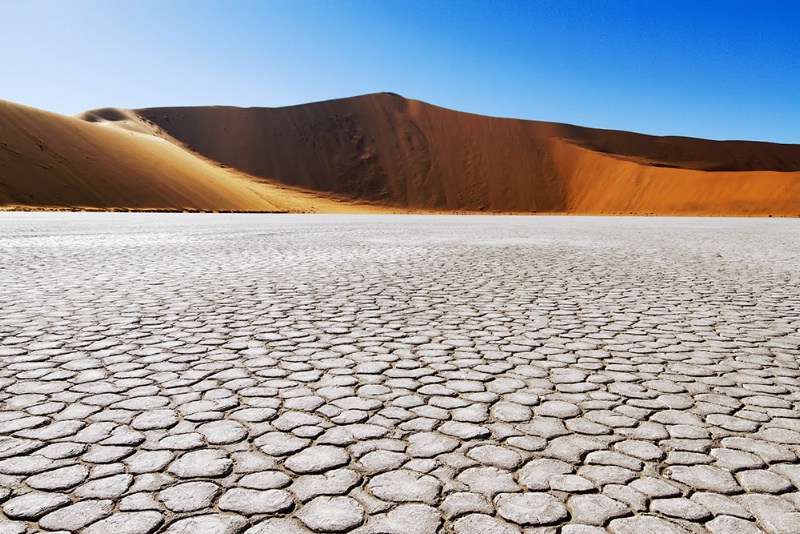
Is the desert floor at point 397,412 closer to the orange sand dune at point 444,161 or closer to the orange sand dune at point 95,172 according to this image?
the orange sand dune at point 95,172

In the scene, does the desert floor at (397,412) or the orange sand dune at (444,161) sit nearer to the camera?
the desert floor at (397,412)

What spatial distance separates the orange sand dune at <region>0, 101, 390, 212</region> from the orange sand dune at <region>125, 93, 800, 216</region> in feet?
59.4

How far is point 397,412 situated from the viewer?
3.41 m

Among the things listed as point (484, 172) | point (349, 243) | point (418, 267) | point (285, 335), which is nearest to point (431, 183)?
point (484, 172)

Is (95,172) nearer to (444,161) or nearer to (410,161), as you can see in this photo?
(410,161)

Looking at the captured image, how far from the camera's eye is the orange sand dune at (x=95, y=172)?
42.1m

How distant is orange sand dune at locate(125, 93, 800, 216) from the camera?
69.2 m

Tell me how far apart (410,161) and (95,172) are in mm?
40447

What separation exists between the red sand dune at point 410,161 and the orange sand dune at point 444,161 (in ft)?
0.57

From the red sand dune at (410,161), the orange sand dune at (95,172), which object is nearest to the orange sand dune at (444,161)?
the red sand dune at (410,161)

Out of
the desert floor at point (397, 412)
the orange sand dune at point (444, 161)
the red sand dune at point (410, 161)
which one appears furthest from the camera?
the orange sand dune at point (444, 161)

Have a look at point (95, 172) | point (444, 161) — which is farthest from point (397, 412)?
point (444, 161)

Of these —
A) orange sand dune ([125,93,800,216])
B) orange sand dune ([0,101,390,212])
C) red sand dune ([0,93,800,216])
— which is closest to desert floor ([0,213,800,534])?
orange sand dune ([0,101,390,212])

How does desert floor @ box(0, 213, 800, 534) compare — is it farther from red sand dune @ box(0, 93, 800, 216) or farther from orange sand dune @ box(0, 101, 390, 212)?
red sand dune @ box(0, 93, 800, 216)
